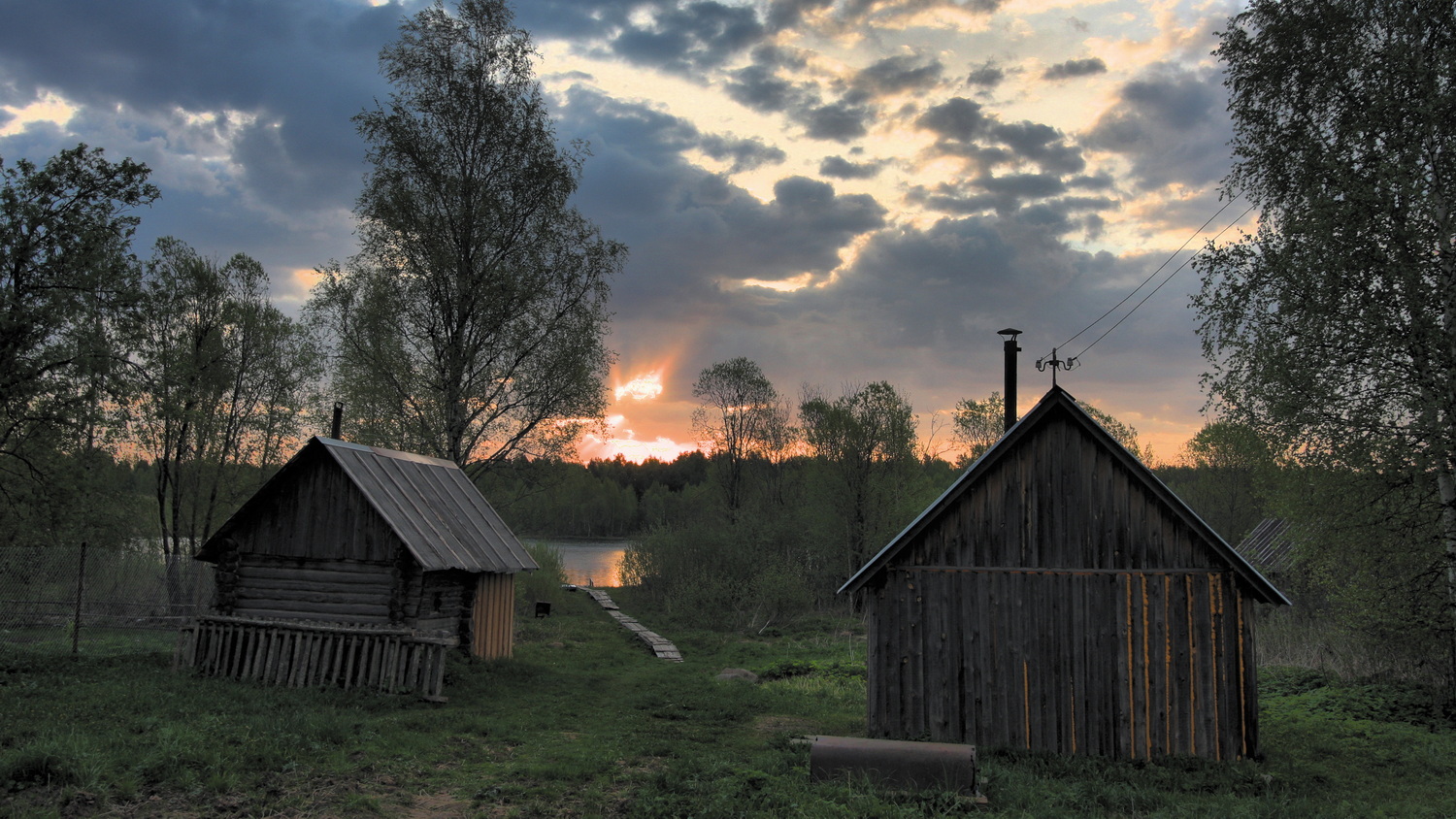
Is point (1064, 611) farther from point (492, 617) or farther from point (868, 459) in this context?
point (868, 459)

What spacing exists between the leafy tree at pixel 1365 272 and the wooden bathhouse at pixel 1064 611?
5.98 metres

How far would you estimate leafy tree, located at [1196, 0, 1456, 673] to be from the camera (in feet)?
51.5

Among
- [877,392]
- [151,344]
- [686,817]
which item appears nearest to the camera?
[686,817]

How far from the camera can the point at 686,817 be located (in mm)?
8961

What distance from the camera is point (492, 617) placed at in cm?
1992

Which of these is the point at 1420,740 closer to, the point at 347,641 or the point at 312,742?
the point at 312,742

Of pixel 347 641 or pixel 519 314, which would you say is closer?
pixel 347 641

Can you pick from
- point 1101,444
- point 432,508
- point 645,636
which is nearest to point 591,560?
point 645,636

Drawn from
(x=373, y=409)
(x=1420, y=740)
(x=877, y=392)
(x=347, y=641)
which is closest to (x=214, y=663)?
(x=347, y=641)

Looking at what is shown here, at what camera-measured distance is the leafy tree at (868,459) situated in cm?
4131

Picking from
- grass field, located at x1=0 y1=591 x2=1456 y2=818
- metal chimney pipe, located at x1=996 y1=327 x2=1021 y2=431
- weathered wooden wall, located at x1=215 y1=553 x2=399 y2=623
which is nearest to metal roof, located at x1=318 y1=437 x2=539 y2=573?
weathered wooden wall, located at x1=215 y1=553 x2=399 y2=623

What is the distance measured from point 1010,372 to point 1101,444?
352cm

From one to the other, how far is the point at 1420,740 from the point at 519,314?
23108 mm

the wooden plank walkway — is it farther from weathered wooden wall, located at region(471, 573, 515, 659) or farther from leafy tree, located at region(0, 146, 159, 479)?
leafy tree, located at region(0, 146, 159, 479)
